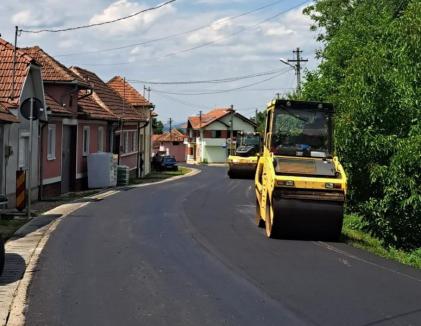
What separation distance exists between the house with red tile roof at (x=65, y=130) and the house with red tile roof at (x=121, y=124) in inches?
154

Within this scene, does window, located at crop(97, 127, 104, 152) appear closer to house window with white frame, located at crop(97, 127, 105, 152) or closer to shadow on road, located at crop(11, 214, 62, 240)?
house window with white frame, located at crop(97, 127, 105, 152)

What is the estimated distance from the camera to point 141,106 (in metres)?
50.7

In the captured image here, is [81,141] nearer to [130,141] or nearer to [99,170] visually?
[99,170]

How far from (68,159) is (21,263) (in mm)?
A: 18939

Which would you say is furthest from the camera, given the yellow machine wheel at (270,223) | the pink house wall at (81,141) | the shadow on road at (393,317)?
the pink house wall at (81,141)

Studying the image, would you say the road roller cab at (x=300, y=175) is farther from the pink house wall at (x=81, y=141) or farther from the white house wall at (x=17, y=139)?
the pink house wall at (x=81, y=141)

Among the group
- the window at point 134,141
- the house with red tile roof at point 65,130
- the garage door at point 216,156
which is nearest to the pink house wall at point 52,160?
the house with red tile roof at point 65,130

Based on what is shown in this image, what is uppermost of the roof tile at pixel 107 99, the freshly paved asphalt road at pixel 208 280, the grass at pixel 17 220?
the roof tile at pixel 107 99

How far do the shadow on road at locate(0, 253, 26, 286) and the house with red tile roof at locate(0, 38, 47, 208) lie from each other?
26.2 feet

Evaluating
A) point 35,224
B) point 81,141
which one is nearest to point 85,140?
point 81,141

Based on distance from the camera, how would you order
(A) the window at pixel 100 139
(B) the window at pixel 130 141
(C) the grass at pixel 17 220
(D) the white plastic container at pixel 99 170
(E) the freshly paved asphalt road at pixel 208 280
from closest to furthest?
(E) the freshly paved asphalt road at pixel 208 280 < (C) the grass at pixel 17 220 < (D) the white plastic container at pixel 99 170 < (A) the window at pixel 100 139 < (B) the window at pixel 130 141

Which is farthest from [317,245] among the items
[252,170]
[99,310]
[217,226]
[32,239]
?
[252,170]

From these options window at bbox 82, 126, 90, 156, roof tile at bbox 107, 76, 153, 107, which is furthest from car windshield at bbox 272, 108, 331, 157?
roof tile at bbox 107, 76, 153, 107

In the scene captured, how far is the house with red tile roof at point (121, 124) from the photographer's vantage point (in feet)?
123
